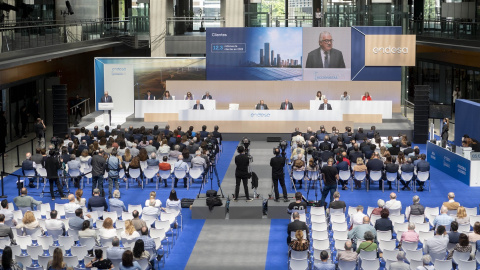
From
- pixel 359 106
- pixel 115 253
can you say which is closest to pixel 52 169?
pixel 115 253

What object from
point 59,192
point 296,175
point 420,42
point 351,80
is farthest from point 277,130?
point 420,42

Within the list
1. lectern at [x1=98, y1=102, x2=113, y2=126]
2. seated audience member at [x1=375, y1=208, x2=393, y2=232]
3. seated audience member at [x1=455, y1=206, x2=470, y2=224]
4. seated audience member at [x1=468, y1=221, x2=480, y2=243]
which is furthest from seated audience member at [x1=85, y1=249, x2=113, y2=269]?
lectern at [x1=98, y1=102, x2=113, y2=126]

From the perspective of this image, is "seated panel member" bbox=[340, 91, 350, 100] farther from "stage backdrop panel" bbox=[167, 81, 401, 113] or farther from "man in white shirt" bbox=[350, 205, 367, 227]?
"man in white shirt" bbox=[350, 205, 367, 227]

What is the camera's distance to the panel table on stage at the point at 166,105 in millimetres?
34250

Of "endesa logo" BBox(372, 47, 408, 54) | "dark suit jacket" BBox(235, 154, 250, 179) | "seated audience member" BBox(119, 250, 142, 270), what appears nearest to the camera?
"seated audience member" BBox(119, 250, 142, 270)

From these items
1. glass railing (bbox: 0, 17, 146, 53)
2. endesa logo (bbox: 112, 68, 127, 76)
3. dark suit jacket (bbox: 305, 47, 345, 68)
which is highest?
glass railing (bbox: 0, 17, 146, 53)

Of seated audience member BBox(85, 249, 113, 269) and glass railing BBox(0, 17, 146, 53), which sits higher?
glass railing BBox(0, 17, 146, 53)

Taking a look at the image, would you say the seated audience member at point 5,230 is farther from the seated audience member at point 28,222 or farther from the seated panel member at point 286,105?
the seated panel member at point 286,105

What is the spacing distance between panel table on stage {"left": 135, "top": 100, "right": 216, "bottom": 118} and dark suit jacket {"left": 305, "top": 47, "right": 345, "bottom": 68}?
213 inches

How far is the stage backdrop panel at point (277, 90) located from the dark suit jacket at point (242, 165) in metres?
16.9

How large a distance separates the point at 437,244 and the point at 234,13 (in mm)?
27040

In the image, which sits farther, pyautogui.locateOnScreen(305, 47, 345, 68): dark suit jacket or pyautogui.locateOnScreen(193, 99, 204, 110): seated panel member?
pyautogui.locateOnScreen(305, 47, 345, 68): dark suit jacket

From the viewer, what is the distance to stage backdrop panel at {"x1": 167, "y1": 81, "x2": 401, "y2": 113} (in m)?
36.7

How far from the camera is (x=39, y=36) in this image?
30984 millimetres
